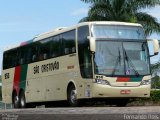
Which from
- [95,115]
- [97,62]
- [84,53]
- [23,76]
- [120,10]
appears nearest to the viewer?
[95,115]

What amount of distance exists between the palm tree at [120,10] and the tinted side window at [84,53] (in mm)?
18909

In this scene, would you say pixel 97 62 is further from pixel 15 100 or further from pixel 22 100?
pixel 15 100

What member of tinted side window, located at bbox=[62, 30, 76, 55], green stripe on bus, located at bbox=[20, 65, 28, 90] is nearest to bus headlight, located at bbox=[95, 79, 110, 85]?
tinted side window, located at bbox=[62, 30, 76, 55]

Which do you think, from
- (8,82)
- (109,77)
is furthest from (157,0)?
(109,77)

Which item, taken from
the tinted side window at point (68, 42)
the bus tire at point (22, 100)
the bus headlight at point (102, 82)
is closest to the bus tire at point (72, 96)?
the tinted side window at point (68, 42)

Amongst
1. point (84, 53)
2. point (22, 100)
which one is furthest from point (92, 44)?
point (22, 100)

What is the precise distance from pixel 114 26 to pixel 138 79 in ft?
7.44

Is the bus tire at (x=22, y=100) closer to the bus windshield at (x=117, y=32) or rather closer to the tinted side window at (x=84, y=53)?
the tinted side window at (x=84, y=53)

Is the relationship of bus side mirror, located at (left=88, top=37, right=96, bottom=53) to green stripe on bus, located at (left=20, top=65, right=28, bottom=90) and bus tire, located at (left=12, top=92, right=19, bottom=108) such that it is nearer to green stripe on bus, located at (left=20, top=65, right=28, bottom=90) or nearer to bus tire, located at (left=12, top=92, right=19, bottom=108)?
green stripe on bus, located at (left=20, top=65, right=28, bottom=90)

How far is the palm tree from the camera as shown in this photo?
129 feet

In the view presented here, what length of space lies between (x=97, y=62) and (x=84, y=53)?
76 cm

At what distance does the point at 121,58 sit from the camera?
19.7 meters

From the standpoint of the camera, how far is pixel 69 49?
2114cm

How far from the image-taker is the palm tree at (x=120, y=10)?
39.3 m
